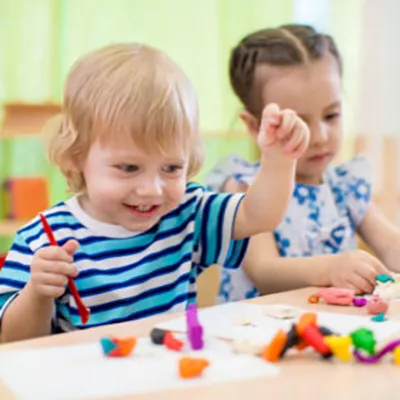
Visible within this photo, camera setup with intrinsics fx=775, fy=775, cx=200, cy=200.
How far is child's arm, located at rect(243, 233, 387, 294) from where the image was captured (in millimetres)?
979

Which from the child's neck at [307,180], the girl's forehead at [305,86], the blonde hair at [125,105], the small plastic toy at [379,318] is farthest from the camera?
the child's neck at [307,180]

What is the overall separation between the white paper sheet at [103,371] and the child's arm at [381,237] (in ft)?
2.37

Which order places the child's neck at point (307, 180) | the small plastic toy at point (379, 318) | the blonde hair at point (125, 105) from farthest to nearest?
the child's neck at point (307, 180) → the blonde hair at point (125, 105) → the small plastic toy at point (379, 318)

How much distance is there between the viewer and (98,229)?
1017mm

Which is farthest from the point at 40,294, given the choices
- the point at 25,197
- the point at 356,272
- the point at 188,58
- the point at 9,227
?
the point at 188,58

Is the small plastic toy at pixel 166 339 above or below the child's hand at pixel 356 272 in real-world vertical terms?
above

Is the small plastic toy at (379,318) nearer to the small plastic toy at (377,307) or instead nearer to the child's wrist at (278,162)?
the small plastic toy at (377,307)

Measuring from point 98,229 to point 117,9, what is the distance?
1780 mm

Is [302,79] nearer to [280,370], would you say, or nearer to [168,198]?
[168,198]

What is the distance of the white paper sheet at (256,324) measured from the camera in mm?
723

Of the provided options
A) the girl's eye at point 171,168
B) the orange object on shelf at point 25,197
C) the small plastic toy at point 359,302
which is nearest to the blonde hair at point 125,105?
the girl's eye at point 171,168

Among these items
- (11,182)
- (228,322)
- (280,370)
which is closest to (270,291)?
(228,322)

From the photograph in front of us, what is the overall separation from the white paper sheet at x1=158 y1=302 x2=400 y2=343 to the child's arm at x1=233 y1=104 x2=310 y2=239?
227 mm

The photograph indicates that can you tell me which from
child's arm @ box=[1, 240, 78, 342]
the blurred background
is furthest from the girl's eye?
the blurred background
